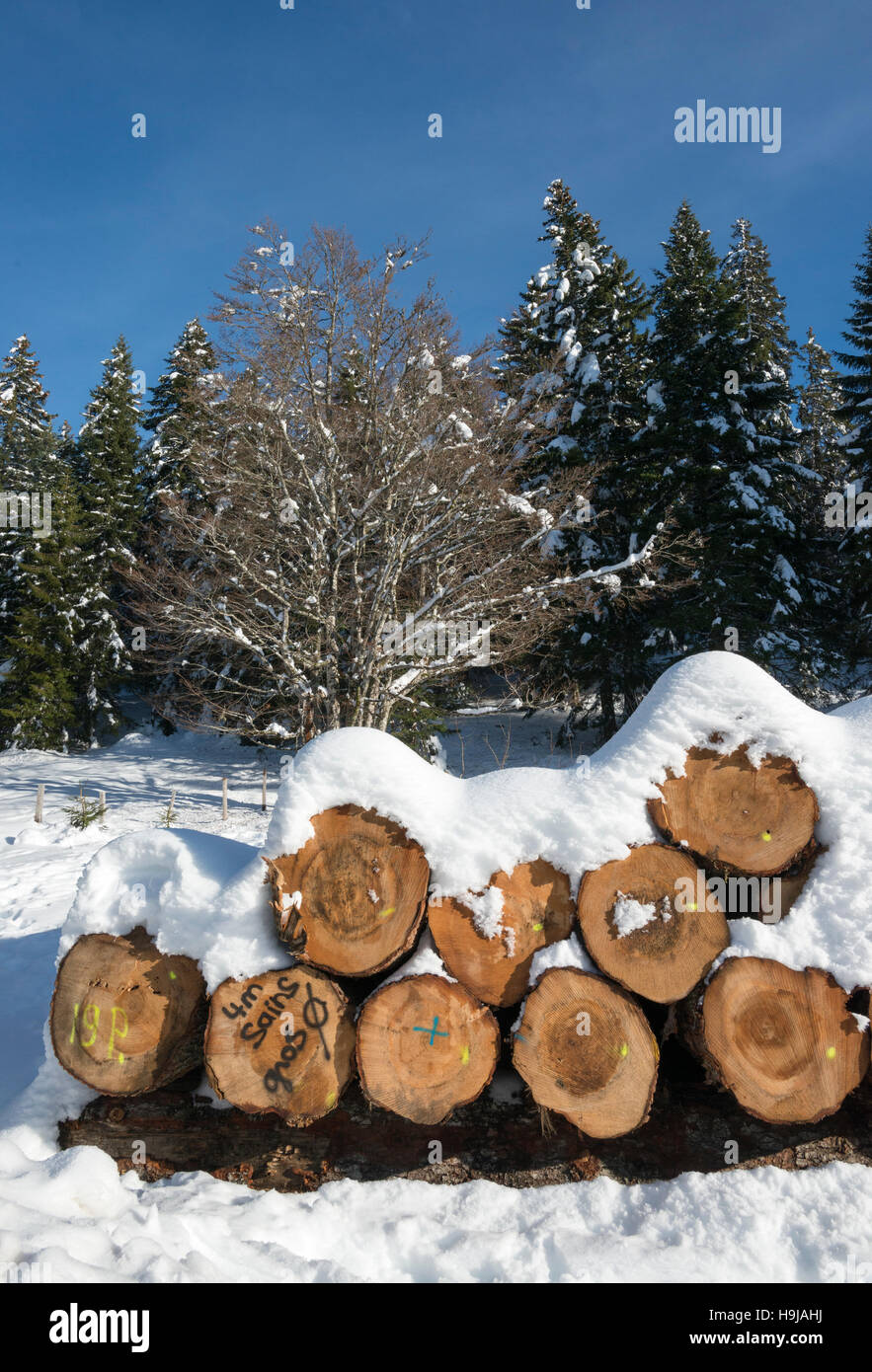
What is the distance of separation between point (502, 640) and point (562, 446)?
5.58 meters

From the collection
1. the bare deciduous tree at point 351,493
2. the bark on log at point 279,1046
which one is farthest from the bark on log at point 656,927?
the bare deciduous tree at point 351,493

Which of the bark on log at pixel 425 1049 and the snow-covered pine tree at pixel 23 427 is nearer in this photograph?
the bark on log at pixel 425 1049

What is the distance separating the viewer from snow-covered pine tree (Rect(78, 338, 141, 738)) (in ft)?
77.8

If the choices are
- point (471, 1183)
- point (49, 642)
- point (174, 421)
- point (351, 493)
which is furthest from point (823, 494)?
point (49, 642)

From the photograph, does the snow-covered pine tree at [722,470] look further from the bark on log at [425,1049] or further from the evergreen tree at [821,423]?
the bark on log at [425,1049]

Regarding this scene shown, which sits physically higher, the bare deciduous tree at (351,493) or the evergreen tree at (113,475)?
the evergreen tree at (113,475)

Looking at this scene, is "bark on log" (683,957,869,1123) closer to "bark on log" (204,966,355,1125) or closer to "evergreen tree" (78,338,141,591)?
"bark on log" (204,966,355,1125)

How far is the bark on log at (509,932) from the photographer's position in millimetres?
2891

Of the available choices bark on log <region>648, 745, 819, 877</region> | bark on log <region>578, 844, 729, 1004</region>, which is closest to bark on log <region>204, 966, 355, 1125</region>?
bark on log <region>578, 844, 729, 1004</region>

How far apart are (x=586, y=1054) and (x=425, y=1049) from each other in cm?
66

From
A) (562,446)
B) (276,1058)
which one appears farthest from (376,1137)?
(562,446)

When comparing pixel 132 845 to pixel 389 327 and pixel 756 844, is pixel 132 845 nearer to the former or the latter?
pixel 756 844
